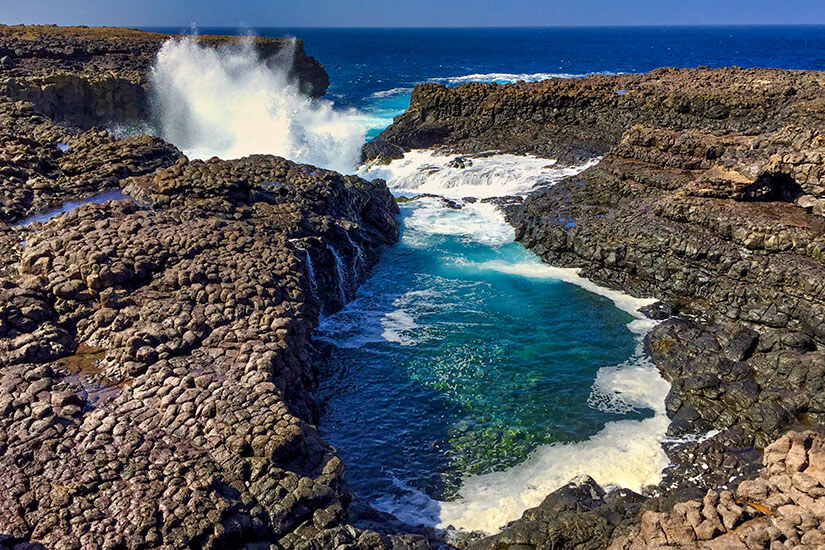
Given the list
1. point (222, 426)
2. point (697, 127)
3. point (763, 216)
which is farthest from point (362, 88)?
point (222, 426)

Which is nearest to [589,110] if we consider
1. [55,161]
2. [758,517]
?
[55,161]

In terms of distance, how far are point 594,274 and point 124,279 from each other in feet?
57.1

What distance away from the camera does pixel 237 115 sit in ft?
170

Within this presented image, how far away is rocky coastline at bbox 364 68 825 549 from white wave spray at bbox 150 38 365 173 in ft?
15.6

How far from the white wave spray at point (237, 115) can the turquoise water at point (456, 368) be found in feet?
64.5

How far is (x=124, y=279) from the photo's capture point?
1630cm

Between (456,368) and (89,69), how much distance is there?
48215 millimetres

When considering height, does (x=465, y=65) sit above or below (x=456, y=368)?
above

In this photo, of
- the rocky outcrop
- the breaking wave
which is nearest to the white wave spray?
the rocky outcrop

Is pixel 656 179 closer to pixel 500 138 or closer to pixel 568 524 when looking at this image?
pixel 500 138

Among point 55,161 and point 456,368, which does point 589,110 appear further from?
point 55,161

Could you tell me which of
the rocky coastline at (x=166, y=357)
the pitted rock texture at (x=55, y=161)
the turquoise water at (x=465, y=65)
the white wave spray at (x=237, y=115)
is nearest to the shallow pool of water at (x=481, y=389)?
the rocky coastline at (x=166, y=357)

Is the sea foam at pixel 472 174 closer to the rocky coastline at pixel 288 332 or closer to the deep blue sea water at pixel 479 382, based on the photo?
the rocky coastline at pixel 288 332

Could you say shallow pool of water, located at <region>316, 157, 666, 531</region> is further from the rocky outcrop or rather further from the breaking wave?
the breaking wave
